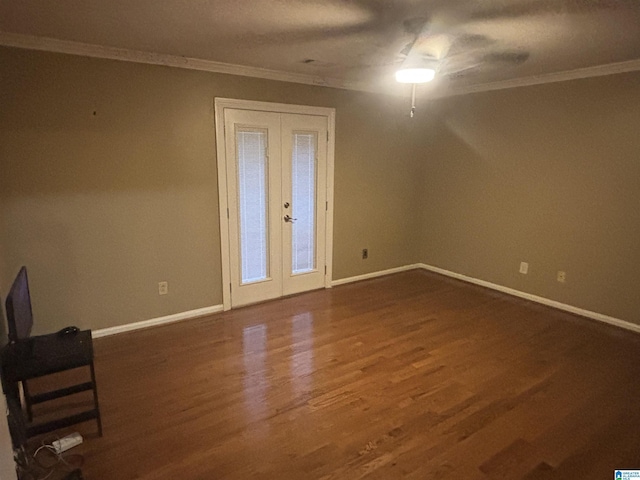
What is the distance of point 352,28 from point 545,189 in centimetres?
276

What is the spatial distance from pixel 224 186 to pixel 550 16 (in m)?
2.76

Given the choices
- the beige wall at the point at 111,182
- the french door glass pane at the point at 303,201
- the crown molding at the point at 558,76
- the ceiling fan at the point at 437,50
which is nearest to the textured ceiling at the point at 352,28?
the ceiling fan at the point at 437,50

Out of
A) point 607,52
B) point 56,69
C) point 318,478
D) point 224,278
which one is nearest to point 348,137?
point 224,278

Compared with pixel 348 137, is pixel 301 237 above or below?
below

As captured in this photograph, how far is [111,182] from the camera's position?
3303mm

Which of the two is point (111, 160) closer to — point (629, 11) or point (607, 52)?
point (629, 11)

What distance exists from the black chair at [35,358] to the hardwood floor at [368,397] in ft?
0.83

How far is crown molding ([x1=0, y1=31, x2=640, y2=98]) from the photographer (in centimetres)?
288

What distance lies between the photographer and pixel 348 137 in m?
4.60

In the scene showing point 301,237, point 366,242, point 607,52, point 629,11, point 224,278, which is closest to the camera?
point 629,11

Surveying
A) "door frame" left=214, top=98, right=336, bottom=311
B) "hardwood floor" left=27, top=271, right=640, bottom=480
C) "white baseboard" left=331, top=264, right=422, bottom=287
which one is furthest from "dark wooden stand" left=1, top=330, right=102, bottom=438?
"white baseboard" left=331, top=264, right=422, bottom=287

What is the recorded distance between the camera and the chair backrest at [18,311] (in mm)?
1975

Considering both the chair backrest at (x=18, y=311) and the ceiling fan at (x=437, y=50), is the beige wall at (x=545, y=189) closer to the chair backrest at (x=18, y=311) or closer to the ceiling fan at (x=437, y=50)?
the ceiling fan at (x=437, y=50)

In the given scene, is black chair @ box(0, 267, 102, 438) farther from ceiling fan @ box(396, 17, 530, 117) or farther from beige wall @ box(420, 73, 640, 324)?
beige wall @ box(420, 73, 640, 324)
